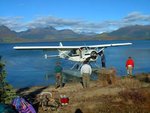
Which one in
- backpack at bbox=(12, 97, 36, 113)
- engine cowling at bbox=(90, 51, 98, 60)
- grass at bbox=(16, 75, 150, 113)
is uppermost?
engine cowling at bbox=(90, 51, 98, 60)

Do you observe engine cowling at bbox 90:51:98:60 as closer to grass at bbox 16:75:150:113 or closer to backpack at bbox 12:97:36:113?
grass at bbox 16:75:150:113

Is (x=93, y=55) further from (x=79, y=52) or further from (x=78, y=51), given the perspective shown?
(x=78, y=51)

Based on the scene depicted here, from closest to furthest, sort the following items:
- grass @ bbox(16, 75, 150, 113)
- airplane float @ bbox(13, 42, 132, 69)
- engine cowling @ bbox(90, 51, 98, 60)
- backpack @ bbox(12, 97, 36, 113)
A: backpack @ bbox(12, 97, 36, 113), grass @ bbox(16, 75, 150, 113), engine cowling @ bbox(90, 51, 98, 60), airplane float @ bbox(13, 42, 132, 69)

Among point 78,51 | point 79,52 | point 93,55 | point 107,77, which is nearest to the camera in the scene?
point 107,77

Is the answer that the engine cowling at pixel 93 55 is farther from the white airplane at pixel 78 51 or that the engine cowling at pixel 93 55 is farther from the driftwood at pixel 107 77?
the driftwood at pixel 107 77

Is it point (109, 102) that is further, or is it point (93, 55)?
point (93, 55)

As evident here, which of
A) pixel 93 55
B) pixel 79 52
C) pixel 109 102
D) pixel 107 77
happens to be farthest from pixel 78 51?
pixel 109 102

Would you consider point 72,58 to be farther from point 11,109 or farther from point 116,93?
point 11,109

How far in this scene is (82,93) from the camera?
1412cm

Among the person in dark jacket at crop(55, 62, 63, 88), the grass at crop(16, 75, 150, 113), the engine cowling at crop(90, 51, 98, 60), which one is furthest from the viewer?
the engine cowling at crop(90, 51, 98, 60)

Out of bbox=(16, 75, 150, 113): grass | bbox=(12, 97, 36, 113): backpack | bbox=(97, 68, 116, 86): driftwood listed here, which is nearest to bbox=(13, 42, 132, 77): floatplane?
bbox=(97, 68, 116, 86): driftwood

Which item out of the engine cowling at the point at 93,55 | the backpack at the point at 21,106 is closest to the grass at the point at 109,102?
the backpack at the point at 21,106

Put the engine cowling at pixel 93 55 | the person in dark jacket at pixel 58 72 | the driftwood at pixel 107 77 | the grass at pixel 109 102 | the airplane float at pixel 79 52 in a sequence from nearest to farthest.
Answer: the grass at pixel 109 102 → the driftwood at pixel 107 77 → the person in dark jacket at pixel 58 72 → the engine cowling at pixel 93 55 → the airplane float at pixel 79 52

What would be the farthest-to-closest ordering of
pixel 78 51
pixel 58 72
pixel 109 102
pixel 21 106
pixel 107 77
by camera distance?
pixel 78 51
pixel 58 72
pixel 107 77
pixel 109 102
pixel 21 106
